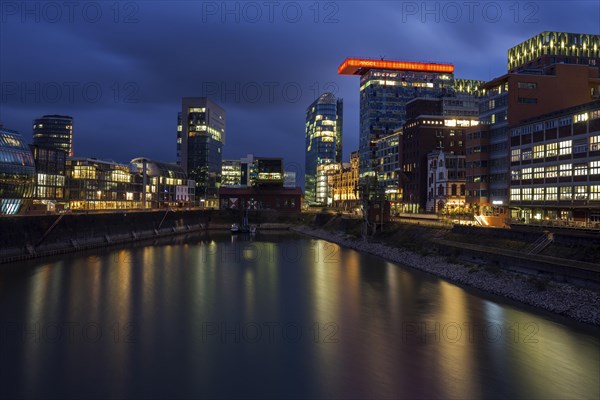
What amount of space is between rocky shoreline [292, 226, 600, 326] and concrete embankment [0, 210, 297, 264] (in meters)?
60.0

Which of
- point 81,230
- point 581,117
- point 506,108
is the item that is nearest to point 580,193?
point 581,117

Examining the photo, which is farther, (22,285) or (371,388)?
(22,285)

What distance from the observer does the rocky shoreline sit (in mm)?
39156

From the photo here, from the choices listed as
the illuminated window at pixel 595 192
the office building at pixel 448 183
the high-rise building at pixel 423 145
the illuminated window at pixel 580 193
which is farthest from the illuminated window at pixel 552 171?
the high-rise building at pixel 423 145

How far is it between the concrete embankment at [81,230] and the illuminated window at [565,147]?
8600 centimetres

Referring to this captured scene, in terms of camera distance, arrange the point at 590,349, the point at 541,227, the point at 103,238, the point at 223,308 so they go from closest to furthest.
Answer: the point at 590,349 < the point at 223,308 < the point at 541,227 < the point at 103,238

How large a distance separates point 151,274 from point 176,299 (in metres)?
17.5

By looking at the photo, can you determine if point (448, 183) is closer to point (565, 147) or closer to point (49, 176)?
point (565, 147)

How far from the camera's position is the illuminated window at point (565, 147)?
7131 cm

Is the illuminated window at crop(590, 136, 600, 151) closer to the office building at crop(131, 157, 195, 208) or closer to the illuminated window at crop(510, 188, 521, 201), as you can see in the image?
the illuminated window at crop(510, 188, 521, 201)

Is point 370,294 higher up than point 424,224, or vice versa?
point 424,224

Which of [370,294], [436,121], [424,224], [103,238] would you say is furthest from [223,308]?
[436,121]

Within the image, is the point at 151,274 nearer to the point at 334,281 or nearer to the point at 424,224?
the point at 334,281

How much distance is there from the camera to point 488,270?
55688 millimetres
